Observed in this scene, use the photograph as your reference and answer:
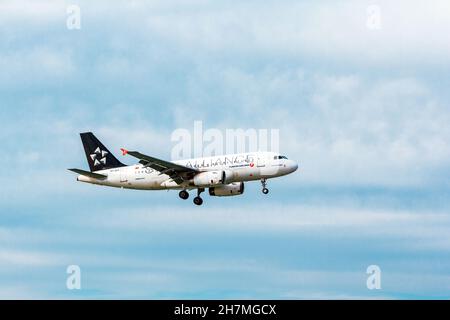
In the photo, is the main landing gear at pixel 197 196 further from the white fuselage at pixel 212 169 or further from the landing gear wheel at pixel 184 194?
the white fuselage at pixel 212 169

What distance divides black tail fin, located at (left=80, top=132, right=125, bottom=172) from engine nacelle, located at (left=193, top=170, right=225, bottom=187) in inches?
422

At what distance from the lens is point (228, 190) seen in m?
130

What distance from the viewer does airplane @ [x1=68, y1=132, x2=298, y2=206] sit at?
403 feet

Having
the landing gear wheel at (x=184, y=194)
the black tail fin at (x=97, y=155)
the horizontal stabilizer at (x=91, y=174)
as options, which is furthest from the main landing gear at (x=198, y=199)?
the horizontal stabilizer at (x=91, y=174)

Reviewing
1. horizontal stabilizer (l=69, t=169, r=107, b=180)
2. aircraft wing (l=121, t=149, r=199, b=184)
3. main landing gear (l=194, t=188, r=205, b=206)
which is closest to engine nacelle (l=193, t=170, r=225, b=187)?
aircraft wing (l=121, t=149, r=199, b=184)

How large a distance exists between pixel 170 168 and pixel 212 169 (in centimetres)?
453

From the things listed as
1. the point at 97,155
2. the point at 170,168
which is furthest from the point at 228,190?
the point at 97,155

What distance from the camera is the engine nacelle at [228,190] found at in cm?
12950

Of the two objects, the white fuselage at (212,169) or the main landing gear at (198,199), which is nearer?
the white fuselage at (212,169)

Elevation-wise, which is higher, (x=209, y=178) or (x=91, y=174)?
(x=91, y=174)

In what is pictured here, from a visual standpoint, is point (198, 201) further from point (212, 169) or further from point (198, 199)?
point (212, 169)

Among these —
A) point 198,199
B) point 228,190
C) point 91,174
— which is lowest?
point 198,199
